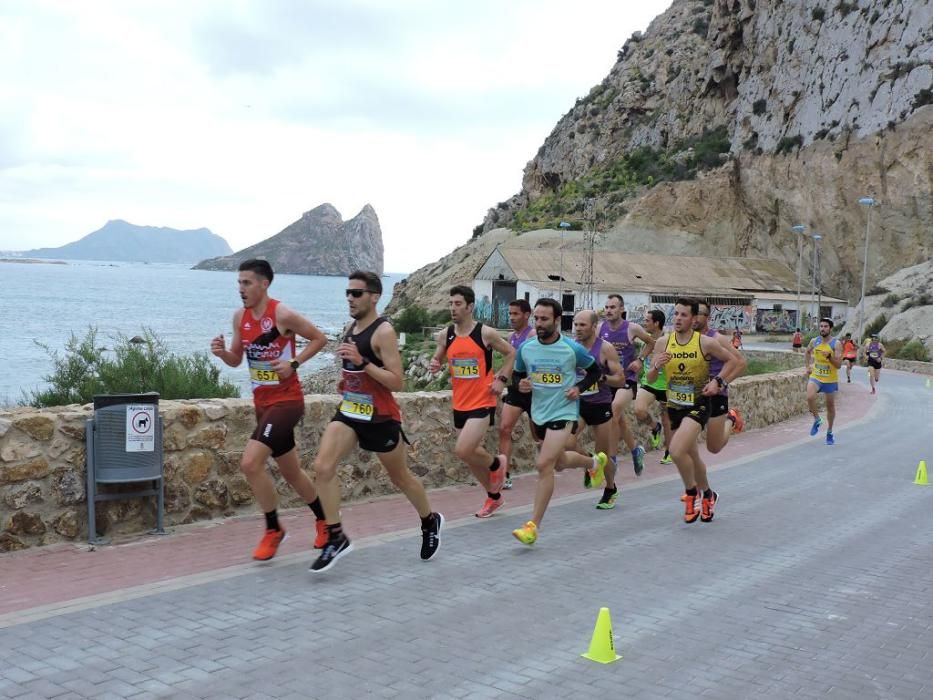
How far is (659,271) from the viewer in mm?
76938

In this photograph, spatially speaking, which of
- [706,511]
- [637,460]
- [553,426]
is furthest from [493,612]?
[637,460]

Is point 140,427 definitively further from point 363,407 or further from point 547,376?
point 547,376

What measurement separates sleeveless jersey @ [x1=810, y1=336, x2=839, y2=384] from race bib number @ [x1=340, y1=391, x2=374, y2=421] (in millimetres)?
11104

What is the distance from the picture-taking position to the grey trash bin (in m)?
7.29

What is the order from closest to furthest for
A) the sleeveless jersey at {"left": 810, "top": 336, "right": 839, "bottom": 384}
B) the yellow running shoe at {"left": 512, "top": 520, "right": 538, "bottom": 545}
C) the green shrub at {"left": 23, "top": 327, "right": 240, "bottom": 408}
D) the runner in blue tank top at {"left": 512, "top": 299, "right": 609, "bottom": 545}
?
1. the yellow running shoe at {"left": 512, "top": 520, "right": 538, "bottom": 545}
2. the runner in blue tank top at {"left": 512, "top": 299, "right": 609, "bottom": 545}
3. the green shrub at {"left": 23, "top": 327, "right": 240, "bottom": 408}
4. the sleeveless jersey at {"left": 810, "top": 336, "right": 839, "bottom": 384}

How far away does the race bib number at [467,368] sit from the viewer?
8.94 metres

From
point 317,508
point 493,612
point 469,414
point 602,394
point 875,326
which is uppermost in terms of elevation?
point 875,326

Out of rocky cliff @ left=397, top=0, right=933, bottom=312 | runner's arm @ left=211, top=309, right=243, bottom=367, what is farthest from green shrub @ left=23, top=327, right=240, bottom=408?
rocky cliff @ left=397, top=0, right=933, bottom=312

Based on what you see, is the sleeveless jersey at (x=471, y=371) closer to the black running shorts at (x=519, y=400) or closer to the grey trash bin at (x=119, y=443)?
the black running shorts at (x=519, y=400)

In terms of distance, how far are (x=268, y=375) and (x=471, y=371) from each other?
247 cm

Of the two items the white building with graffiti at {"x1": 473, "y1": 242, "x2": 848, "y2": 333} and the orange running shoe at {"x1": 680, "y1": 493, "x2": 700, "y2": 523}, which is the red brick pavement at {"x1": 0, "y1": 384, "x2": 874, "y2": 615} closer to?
the orange running shoe at {"x1": 680, "y1": 493, "x2": 700, "y2": 523}

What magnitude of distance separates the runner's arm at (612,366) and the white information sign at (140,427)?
14.7 ft

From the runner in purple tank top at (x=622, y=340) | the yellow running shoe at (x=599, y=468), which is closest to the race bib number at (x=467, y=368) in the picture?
the yellow running shoe at (x=599, y=468)

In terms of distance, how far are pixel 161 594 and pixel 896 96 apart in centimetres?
7530
